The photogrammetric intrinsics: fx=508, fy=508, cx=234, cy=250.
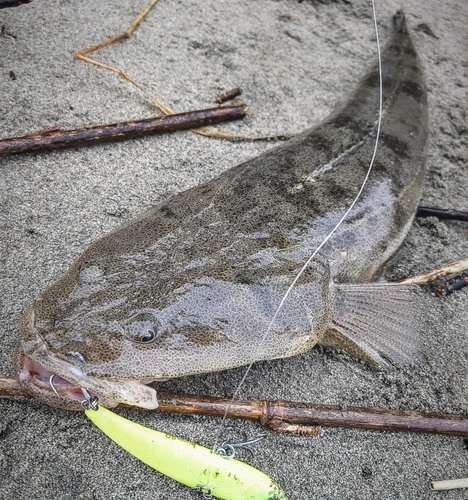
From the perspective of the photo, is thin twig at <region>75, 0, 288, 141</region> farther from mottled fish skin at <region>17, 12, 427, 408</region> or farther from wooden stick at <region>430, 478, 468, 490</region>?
wooden stick at <region>430, 478, 468, 490</region>

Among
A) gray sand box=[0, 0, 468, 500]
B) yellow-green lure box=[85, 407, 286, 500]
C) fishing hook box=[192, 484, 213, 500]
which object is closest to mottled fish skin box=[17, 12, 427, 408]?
yellow-green lure box=[85, 407, 286, 500]

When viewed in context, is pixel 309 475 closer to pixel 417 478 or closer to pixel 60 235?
pixel 417 478

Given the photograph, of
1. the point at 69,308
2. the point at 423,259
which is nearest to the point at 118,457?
the point at 69,308

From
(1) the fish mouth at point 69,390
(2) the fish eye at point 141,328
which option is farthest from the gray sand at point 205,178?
(2) the fish eye at point 141,328

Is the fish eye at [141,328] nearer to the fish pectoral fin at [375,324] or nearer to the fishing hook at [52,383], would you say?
the fishing hook at [52,383]

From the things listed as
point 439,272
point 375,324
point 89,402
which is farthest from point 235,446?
point 439,272

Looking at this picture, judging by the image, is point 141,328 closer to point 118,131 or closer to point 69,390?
point 69,390
